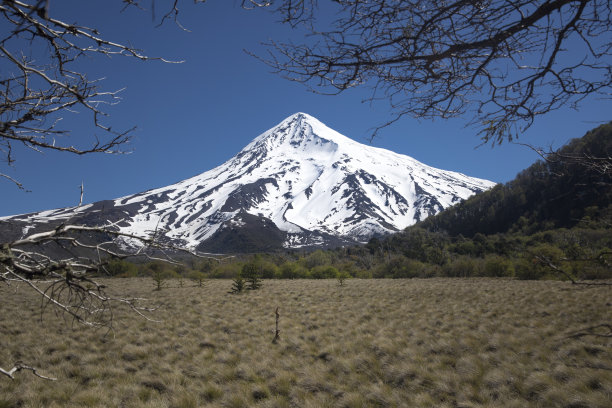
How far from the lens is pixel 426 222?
10938 cm

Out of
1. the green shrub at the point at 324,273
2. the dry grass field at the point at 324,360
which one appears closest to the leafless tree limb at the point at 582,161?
the dry grass field at the point at 324,360

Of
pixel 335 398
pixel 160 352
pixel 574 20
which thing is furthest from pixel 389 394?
pixel 160 352

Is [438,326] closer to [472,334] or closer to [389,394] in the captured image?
[472,334]

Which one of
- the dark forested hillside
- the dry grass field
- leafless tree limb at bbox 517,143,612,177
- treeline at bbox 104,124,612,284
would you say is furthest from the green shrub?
leafless tree limb at bbox 517,143,612,177

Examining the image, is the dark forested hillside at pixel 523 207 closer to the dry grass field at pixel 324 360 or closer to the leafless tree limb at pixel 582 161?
the dry grass field at pixel 324 360

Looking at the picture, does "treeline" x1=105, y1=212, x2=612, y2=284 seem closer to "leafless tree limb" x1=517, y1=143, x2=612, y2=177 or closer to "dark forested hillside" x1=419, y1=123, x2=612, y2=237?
"dark forested hillside" x1=419, y1=123, x2=612, y2=237

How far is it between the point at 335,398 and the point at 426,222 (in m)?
113

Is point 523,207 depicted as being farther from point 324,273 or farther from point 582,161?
point 582,161

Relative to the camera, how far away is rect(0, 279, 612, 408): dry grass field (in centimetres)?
445

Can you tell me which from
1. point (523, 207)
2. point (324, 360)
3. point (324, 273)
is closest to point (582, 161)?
point (324, 360)

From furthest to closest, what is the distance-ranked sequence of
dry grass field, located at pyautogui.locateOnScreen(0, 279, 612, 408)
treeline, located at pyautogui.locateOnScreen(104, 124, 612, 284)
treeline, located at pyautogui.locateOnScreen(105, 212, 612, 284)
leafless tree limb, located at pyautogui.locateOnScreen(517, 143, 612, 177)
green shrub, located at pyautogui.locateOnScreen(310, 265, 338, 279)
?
green shrub, located at pyautogui.locateOnScreen(310, 265, 338, 279) → treeline, located at pyautogui.locateOnScreen(105, 212, 612, 284) → treeline, located at pyautogui.locateOnScreen(104, 124, 612, 284) → dry grass field, located at pyautogui.locateOnScreen(0, 279, 612, 408) → leafless tree limb, located at pyautogui.locateOnScreen(517, 143, 612, 177)

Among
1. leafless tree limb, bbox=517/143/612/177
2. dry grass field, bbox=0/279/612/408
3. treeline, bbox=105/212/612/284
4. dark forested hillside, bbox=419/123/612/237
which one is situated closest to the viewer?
leafless tree limb, bbox=517/143/612/177

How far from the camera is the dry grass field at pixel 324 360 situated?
445cm

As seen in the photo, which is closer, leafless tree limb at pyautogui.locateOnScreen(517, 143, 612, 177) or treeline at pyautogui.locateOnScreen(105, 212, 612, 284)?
leafless tree limb at pyautogui.locateOnScreen(517, 143, 612, 177)
